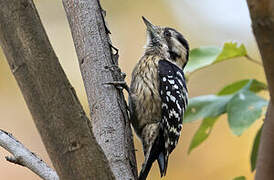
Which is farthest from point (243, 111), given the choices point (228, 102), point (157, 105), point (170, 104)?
point (157, 105)

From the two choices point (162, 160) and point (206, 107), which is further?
point (162, 160)

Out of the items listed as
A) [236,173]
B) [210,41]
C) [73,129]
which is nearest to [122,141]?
[73,129]

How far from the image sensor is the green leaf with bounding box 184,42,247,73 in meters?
2.80

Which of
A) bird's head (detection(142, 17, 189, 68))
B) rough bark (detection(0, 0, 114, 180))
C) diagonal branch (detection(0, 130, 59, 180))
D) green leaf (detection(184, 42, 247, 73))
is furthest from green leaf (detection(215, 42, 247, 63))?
rough bark (detection(0, 0, 114, 180))

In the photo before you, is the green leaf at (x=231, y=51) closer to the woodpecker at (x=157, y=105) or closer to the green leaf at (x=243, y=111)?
the green leaf at (x=243, y=111)

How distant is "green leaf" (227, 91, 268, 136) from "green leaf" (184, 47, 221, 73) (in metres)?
0.25

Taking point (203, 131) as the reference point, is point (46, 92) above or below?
above

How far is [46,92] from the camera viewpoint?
5.24ft

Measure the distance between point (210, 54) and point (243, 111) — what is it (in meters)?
0.37

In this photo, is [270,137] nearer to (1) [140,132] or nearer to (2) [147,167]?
(2) [147,167]

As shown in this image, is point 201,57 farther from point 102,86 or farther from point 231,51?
point 102,86

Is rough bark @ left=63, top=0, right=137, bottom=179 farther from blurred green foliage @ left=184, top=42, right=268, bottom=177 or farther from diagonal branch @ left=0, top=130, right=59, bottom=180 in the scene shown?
blurred green foliage @ left=184, top=42, right=268, bottom=177

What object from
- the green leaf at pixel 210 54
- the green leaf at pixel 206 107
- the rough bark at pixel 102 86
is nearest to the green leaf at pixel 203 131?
the green leaf at pixel 206 107

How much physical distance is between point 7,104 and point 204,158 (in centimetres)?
174
